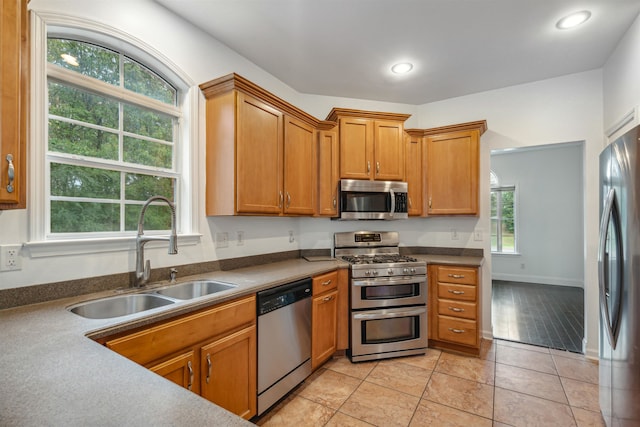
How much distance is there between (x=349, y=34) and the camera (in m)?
2.41

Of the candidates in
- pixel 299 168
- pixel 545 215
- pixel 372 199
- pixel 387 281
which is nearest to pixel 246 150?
pixel 299 168

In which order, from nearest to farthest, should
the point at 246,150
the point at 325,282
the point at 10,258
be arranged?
1. the point at 10,258
2. the point at 246,150
3. the point at 325,282

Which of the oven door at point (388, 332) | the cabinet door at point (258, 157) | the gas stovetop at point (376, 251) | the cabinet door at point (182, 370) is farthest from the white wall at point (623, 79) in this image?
the cabinet door at point (182, 370)

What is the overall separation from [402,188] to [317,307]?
63.9 inches

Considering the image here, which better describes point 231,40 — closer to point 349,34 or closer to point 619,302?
point 349,34

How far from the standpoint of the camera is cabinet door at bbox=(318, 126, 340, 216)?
3139 millimetres

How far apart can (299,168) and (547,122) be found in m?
2.65

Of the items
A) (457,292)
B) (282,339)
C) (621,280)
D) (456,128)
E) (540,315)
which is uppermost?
(456,128)

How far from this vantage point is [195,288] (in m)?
2.07

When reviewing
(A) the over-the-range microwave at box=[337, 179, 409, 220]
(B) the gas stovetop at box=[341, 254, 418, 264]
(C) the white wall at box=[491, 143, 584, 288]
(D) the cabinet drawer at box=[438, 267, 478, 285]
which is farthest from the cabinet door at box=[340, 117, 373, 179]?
(C) the white wall at box=[491, 143, 584, 288]

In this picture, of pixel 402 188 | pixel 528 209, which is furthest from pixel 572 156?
pixel 402 188

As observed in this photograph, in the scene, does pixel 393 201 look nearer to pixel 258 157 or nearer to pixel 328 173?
pixel 328 173

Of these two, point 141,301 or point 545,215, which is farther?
point 545,215

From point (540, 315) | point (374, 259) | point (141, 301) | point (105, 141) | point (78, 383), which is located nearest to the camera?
point (78, 383)
